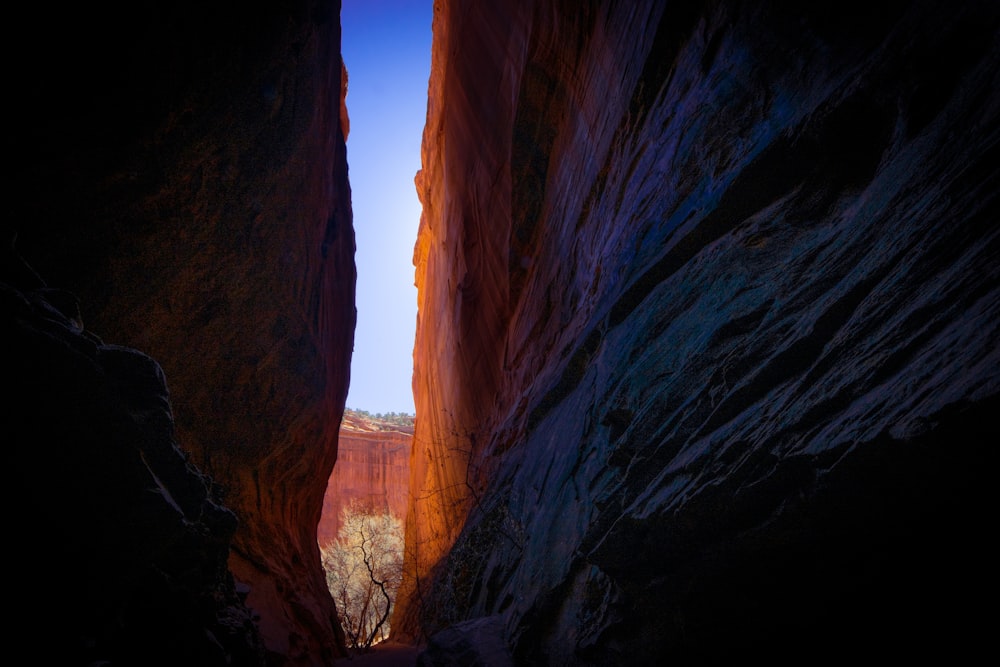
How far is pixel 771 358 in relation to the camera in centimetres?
377

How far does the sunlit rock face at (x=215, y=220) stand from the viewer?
6.22m

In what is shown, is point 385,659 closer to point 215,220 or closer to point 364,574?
point 215,220

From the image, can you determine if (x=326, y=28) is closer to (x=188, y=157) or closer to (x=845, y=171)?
(x=188, y=157)

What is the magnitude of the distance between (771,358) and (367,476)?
56.1 metres

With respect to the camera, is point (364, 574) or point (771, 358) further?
point (364, 574)

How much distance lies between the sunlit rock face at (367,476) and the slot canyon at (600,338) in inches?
1756

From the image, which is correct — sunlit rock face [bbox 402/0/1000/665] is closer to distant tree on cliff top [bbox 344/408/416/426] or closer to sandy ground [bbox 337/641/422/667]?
sandy ground [bbox 337/641/422/667]

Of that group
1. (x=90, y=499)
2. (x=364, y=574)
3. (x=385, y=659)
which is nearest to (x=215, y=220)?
(x=90, y=499)

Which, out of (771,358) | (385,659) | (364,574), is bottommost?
(385,659)

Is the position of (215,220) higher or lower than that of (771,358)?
higher

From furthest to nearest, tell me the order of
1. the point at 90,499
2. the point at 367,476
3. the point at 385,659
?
the point at 367,476, the point at 385,659, the point at 90,499

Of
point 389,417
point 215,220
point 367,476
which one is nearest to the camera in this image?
point 215,220

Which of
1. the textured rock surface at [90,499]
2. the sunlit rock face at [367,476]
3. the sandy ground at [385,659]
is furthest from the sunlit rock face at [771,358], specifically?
the sunlit rock face at [367,476]

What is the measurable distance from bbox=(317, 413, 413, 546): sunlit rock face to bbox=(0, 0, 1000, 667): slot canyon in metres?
44.6
